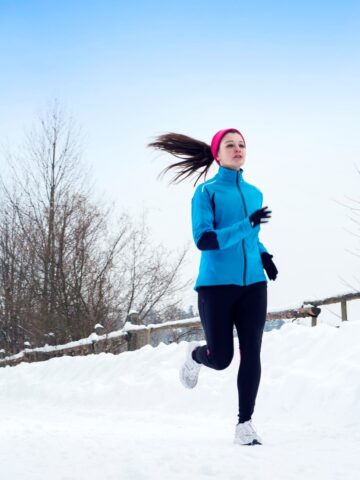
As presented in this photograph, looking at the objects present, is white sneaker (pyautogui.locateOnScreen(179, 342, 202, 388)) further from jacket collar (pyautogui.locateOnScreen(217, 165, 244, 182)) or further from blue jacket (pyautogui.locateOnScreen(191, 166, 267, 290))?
jacket collar (pyautogui.locateOnScreen(217, 165, 244, 182))

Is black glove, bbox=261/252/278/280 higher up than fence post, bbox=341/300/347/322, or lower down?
higher up

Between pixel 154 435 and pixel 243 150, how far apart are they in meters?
2.01

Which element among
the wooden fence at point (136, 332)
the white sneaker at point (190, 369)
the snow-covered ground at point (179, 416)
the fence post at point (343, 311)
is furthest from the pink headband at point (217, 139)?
the fence post at point (343, 311)

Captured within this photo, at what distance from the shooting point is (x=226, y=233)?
12.3ft

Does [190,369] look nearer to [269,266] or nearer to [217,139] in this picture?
[269,266]

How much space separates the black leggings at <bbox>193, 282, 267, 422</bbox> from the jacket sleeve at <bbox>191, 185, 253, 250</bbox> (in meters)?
0.28

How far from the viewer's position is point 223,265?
382 cm

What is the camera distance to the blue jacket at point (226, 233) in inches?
148

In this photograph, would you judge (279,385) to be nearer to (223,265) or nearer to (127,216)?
(223,265)

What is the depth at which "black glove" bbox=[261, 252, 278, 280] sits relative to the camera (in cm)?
411

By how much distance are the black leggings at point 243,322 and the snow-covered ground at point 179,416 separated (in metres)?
0.36

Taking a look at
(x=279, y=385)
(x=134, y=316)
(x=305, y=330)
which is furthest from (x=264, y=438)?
(x=134, y=316)

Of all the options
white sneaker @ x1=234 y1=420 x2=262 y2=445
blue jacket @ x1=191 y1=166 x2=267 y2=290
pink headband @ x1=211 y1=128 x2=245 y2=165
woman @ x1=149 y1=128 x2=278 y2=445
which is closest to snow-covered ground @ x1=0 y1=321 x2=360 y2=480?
white sneaker @ x1=234 y1=420 x2=262 y2=445

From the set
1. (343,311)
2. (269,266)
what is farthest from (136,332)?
(269,266)
